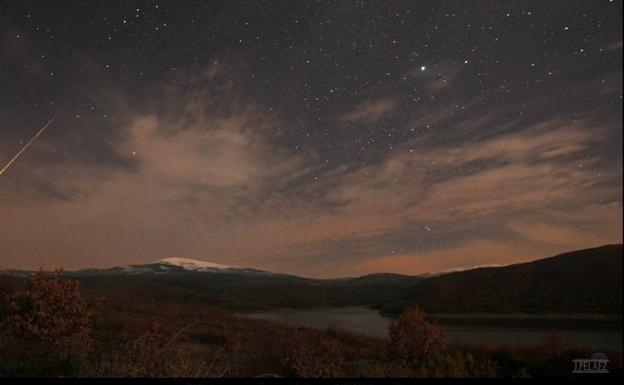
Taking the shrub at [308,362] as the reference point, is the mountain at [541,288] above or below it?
above

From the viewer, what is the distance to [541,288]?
23.1m

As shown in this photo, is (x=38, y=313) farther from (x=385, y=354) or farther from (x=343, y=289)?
(x=343, y=289)

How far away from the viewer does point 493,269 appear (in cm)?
3045

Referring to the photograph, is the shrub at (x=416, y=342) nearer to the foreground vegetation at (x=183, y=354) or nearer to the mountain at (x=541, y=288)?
the foreground vegetation at (x=183, y=354)

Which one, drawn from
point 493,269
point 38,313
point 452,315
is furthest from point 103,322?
point 493,269

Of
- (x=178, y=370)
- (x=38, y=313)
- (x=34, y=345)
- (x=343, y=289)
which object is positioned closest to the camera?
(x=178, y=370)

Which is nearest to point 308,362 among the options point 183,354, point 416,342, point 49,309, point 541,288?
point 416,342

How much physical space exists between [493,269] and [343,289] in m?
29.6

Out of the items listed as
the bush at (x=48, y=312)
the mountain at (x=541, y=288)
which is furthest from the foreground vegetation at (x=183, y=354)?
the mountain at (x=541, y=288)

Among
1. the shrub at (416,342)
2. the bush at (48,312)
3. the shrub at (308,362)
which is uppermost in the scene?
the bush at (48,312)

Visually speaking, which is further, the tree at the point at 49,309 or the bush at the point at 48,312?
the tree at the point at 49,309

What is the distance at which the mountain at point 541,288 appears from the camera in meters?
19.0

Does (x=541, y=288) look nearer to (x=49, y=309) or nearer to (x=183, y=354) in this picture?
(x=183, y=354)

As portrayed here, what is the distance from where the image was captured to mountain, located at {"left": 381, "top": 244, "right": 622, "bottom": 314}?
19031 millimetres
